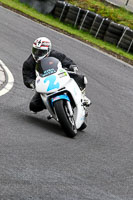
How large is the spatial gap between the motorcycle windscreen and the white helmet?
16cm

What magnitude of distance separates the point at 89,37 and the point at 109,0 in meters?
7.77

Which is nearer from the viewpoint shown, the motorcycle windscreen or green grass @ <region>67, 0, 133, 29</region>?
the motorcycle windscreen

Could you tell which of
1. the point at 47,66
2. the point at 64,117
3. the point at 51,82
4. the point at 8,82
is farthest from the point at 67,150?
the point at 8,82

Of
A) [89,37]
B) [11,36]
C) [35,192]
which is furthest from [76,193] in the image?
[89,37]

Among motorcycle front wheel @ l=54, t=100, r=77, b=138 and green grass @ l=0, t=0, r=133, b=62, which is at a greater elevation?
motorcycle front wheel @ l=54, t=100, r=77, b=138

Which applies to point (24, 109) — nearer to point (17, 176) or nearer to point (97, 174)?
point (97, 174)

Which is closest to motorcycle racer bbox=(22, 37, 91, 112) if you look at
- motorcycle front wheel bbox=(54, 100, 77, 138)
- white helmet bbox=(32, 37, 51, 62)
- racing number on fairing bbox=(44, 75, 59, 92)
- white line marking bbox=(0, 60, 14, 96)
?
white helmet bbox=(32, 37, 51, 62)

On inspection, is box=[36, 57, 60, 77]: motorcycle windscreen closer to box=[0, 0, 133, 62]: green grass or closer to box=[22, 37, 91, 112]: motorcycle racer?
box=[22, 37, 91, 112]: motorcycle racer

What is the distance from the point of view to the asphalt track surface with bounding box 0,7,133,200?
5.58 m

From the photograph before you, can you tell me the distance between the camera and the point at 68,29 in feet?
77.8

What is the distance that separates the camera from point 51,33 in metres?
20.7

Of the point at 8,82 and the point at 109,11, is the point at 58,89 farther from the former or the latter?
the point at 109,11

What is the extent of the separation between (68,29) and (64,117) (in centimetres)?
1609

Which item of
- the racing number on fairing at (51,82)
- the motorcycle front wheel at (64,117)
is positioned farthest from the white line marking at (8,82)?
the motorcycle front wheel at (64,117)
